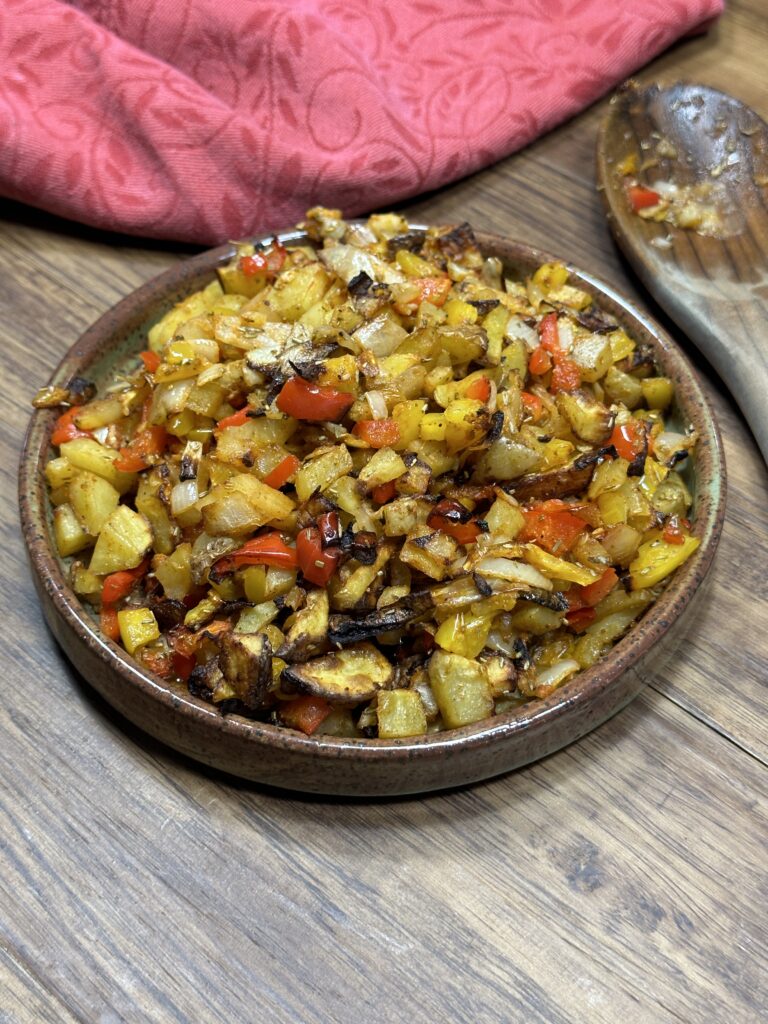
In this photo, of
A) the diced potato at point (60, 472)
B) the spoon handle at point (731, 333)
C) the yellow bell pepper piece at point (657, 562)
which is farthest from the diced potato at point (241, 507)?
the spoon handle at point (731, 333)

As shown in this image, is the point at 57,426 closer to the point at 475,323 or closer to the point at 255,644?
the point at 255,644

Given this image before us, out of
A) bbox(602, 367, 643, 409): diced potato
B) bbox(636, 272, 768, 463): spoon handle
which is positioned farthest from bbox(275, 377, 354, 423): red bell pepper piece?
bbox(636, 272, 768, 463): spoon handle

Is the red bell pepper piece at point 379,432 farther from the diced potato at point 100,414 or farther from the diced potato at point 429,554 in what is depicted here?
the diced potato at point 100,414

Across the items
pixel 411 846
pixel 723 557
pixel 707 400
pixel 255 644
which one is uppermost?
pixel 707 400

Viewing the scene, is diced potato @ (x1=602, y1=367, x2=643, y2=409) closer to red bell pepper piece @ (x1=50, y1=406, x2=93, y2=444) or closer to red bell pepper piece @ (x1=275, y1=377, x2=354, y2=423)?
red bell pepper piece @ (x1=275, y1=377, x2=354, y2=423)

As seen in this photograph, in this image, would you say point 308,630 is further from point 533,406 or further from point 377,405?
point 533,406

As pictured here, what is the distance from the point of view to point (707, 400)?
6.17 ft

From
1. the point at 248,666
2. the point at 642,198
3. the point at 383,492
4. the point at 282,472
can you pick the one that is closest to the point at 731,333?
the point at 642,198

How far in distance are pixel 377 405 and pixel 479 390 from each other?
168 mm

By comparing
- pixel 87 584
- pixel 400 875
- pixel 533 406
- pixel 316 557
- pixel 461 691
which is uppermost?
pixel 533 406

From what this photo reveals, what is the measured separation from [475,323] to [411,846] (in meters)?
0.89

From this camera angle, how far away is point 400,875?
164cm

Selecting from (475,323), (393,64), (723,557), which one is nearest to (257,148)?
(393,64)

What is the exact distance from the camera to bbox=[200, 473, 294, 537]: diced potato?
5.22ft
